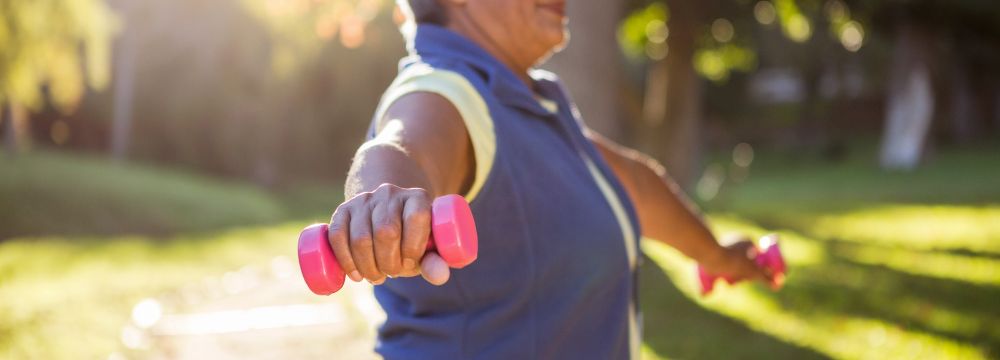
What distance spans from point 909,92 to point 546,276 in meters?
36.4

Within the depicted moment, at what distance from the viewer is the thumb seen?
129 centimetres

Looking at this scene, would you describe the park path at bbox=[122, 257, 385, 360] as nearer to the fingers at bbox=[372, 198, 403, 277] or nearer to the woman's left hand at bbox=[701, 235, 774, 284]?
the woman's left hand at bbox=[701, 235, 774, 284]

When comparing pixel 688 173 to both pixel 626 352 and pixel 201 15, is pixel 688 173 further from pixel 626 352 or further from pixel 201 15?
pixel 201 15

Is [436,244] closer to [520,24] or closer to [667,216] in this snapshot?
[520,24]

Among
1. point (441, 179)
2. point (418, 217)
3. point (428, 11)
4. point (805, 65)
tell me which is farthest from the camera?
point (805, 65)

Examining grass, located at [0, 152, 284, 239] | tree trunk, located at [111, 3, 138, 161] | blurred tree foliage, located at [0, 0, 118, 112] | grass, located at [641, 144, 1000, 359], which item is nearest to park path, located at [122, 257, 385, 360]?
grass, located at [641, 144, 1000, 359]

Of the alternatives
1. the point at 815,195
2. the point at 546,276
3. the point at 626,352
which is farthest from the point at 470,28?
the point at 815,195

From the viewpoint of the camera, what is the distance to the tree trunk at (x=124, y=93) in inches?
1225

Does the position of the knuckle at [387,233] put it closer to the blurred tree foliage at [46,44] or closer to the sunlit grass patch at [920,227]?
the blurred tree foliage at [46,44]

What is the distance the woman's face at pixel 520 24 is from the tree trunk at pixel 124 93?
99.3ft

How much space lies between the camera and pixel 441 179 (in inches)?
69.5

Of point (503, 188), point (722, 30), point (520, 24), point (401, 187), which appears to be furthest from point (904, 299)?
point (722, 30)

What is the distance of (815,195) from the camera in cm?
2780

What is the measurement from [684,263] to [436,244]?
419 inches
